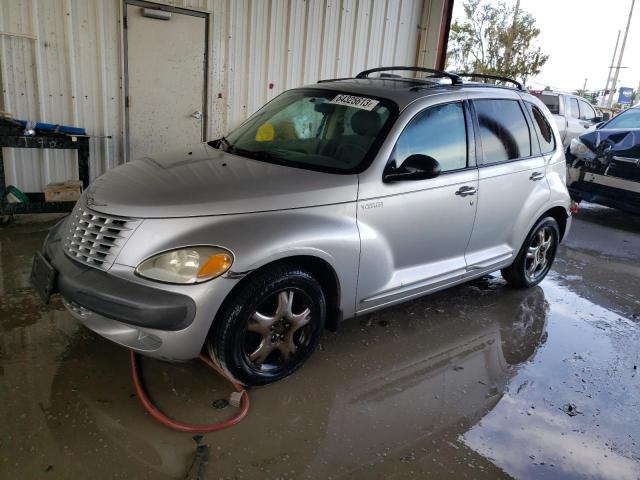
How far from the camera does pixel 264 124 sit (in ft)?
12.3

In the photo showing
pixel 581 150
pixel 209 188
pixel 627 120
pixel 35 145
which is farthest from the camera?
pixel 627 120

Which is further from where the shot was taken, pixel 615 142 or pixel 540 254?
pixel 615 142

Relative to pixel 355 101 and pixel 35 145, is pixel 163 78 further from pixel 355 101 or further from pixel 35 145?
pixel 355 101

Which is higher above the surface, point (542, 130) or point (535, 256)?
point (542, 130)

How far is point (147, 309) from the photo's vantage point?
7.66 feet

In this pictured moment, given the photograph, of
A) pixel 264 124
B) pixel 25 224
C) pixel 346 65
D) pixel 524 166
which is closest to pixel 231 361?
pixel 264 124

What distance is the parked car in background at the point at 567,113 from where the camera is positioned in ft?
41.2

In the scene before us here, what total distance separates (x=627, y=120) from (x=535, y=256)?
5.00 meters

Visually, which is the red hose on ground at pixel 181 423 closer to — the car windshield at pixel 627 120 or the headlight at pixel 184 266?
the headlight at pixel 184 266

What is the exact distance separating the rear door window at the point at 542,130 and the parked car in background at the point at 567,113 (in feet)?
29.3

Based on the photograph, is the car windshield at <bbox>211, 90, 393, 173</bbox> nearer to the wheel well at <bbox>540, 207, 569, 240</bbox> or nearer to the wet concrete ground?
the wet concrete ground

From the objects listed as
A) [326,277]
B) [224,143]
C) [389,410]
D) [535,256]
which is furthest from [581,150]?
[389,410]

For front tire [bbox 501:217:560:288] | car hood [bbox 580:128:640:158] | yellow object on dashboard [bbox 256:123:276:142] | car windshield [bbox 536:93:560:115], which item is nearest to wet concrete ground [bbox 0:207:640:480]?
front tire [bbox 501:217:560:288]

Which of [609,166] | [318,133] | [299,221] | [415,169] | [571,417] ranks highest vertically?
[318,133]
